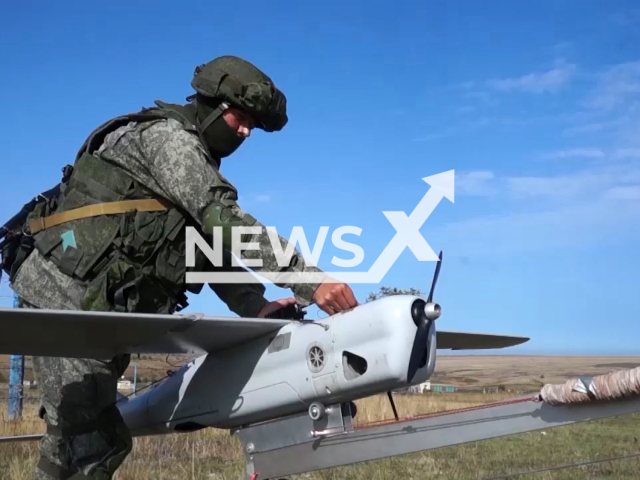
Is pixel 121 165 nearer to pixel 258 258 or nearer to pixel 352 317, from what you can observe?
pixel 258 258

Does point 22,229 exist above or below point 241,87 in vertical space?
below

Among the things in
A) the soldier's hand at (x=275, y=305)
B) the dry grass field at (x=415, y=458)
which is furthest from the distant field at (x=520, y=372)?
the soldier's hand at (x=275, y=305)

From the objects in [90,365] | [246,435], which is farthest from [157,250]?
[246,435]

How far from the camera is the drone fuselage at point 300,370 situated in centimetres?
389

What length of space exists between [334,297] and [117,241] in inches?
58.9

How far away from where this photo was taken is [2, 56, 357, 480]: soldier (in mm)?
4418

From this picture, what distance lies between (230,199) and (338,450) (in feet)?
5.23

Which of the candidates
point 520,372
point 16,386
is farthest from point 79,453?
point 520,372

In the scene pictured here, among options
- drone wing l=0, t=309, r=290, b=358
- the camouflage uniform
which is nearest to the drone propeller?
the camouflage uniform

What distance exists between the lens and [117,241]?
4727 millimetres

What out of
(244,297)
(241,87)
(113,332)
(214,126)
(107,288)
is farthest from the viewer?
(244,297)

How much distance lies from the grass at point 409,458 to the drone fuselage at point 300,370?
1794 millimetres

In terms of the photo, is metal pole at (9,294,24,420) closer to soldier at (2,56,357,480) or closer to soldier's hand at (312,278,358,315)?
soldier at (2,56,357,480)

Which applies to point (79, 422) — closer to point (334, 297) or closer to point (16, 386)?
point (334, 297)
